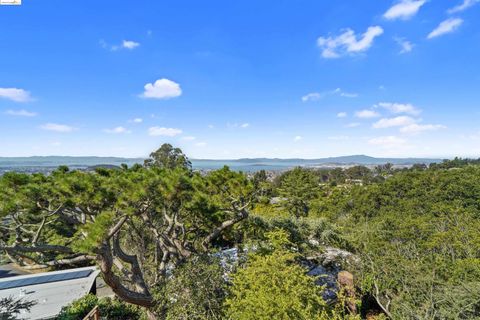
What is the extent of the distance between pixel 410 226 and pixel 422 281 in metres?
5.85

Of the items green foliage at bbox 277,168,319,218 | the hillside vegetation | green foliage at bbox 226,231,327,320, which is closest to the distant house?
the hillside vegetation

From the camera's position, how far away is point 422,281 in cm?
765

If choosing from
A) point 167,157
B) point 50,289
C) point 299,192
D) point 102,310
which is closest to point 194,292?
point 102,310

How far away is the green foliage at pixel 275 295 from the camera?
478 centimetres

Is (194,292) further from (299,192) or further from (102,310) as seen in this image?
(299,192)

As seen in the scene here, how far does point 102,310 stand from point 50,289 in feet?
11.6

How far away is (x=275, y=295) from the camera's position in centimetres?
505

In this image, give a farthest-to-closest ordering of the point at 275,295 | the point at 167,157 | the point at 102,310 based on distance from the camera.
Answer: the point at 167,157 < the point at 102,310 < the point at 275,295

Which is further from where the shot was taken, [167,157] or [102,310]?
[167,157]

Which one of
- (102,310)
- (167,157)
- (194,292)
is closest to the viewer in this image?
(194,292)

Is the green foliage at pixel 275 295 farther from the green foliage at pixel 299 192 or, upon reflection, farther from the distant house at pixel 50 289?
the green foliage at pixel 299 192

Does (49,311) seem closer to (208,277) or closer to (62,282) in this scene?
(62,282)

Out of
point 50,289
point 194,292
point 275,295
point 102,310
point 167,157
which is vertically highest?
point 167,157

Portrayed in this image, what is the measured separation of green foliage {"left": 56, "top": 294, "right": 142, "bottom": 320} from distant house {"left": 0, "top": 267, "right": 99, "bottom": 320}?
2.07ft
